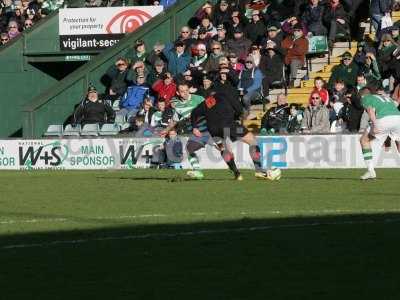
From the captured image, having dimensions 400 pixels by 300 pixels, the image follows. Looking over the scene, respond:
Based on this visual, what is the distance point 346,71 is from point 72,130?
6794 millimetres

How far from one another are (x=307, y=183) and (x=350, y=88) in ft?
26.7

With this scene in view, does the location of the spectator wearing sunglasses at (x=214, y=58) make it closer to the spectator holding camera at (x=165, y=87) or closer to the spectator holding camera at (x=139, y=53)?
the spectator holding camera at (x=165, y=87)

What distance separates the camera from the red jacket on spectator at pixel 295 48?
31.5 metres

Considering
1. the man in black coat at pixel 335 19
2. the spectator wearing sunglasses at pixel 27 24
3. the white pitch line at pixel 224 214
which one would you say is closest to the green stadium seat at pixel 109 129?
the man in black coat at pixel 335 19

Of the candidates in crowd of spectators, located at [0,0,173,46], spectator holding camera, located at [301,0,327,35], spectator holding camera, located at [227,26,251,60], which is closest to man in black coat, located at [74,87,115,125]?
spectator holding camera, located at [227,26,251,60]

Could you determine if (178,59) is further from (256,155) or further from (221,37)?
(256,155)

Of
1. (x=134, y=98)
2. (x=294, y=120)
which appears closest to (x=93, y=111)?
(x=134, y=98)

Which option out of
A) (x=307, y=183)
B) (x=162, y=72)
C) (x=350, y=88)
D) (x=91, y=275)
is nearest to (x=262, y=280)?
(x=91, y=275)

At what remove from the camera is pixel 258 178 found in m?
23.7

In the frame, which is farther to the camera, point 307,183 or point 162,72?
point 162,72

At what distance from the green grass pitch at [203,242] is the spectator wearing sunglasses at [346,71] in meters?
8.77

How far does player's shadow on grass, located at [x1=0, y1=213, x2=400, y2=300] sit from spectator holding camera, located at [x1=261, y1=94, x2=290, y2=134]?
14.6 meters

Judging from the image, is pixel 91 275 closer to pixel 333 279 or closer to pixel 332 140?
pixel 333 279

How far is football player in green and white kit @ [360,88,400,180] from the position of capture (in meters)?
22.8
